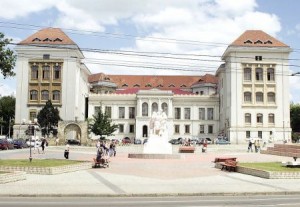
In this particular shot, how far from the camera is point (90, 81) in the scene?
117 metres

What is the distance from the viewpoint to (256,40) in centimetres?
8969

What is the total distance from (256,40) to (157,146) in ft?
180

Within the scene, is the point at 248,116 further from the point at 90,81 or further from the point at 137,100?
the point at 90,81

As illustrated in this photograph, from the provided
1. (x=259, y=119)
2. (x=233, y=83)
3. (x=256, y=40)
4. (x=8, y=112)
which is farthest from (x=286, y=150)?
(x=8, y=112)

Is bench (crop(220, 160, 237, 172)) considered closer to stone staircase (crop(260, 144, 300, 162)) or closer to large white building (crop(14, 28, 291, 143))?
stone staircase (crop(260, 144, 300, 162))

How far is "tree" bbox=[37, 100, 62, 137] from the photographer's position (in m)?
80.1

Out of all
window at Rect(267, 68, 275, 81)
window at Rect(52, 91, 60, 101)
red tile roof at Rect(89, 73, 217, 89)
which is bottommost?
window at Rect(52, 91, 60, 101)

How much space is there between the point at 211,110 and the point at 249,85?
1661 centimetres

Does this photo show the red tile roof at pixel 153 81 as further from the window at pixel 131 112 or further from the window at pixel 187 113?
the window at pixel 131 112

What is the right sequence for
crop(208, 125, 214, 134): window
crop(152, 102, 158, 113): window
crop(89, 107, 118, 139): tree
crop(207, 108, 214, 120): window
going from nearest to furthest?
crop(89, 107, 118, 139): tree → crop(152, 102, 158, 113): window → crop(208, 125, 214, 134): window → crop(207, 108, 214, 120): window

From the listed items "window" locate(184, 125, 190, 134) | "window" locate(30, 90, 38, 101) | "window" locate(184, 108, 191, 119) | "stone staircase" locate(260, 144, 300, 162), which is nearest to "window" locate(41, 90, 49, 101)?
"window" locate(30, 90, 38, 101)

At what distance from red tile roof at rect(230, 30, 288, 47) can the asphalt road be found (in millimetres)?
74657

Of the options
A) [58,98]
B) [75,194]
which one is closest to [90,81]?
[58,98]

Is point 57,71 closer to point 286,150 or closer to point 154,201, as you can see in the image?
point 286,150
